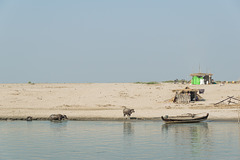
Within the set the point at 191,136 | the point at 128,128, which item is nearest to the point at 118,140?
the point at 128,128

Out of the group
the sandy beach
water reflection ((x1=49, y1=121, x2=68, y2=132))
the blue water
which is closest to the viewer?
the blue water

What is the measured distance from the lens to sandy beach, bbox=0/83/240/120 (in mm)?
37375

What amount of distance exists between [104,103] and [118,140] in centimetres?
1678

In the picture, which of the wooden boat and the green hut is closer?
the wooden boat

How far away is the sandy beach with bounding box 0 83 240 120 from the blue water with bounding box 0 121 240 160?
2.67 metres

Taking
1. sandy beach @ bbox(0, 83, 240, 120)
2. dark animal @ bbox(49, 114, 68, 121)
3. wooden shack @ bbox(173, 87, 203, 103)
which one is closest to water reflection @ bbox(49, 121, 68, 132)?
dark animal @ bbox(49, 114, 68, 121)

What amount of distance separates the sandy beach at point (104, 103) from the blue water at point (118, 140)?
2666mm

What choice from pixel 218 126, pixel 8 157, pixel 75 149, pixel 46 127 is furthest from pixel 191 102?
pixel 8 157

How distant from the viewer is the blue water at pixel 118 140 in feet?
73.0

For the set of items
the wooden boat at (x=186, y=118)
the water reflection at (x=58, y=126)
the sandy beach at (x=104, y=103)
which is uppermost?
the sandy beach at (x=104, y=103)

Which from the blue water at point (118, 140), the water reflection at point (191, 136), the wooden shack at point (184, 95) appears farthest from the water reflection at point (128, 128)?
the wooden shack at point (184, 95)

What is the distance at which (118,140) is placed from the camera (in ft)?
87.1

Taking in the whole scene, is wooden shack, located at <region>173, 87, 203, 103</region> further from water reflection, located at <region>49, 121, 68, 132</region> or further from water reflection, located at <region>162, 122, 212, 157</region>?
A: water reflection, located at <region>49, 121, 68, 132</region>

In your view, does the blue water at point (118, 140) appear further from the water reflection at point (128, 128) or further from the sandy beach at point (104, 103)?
the sandy beach at point (104, 103)
